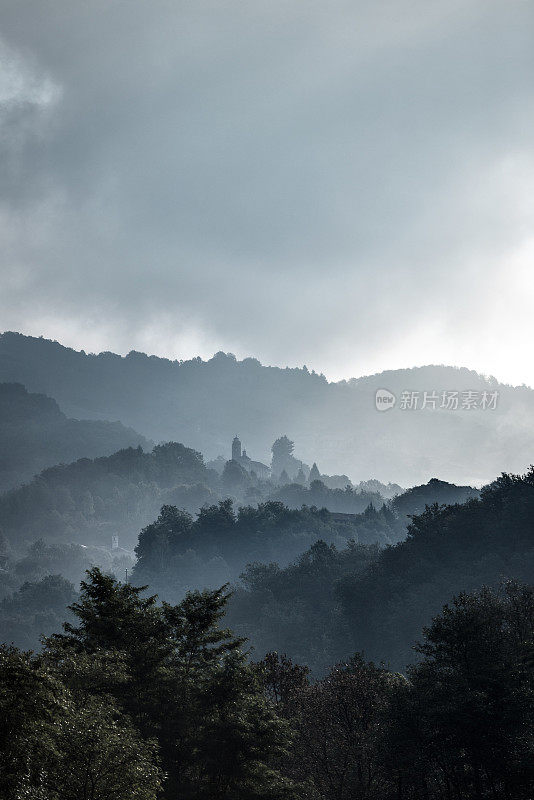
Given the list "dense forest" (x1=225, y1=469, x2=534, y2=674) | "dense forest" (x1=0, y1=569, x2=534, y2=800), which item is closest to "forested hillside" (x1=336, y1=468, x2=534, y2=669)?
"dense forest" (x1=225, y1=469, x2=534, y2=674)

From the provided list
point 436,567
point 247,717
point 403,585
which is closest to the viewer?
point 247,717

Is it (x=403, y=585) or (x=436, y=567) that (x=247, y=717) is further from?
(x=436, y=567)

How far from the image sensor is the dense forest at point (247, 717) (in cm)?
1803

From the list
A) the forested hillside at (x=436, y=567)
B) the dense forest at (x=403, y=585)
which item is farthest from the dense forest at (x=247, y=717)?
the forested hillside at (x=436, y=567)

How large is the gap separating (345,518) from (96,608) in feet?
438

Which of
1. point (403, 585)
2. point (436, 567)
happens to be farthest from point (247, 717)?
point (436, 567)

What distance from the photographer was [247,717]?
25359mm

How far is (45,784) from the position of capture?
16.0m

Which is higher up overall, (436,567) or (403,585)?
(436,567)

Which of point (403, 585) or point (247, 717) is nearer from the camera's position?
point (247, 717)

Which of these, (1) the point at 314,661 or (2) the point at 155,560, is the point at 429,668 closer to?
(1) the point at 314,661

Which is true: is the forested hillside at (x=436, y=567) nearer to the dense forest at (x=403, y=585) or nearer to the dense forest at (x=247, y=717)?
the dense forest at (x=403, y=585)

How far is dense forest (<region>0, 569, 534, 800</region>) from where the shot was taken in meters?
18.0

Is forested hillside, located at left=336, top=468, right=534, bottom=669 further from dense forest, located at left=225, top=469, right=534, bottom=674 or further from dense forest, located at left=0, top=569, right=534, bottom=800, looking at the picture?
dense forest, located at left=0, top=569, right=534, bottom=800
